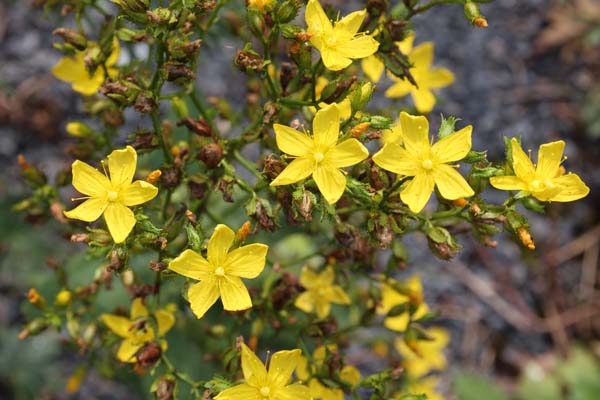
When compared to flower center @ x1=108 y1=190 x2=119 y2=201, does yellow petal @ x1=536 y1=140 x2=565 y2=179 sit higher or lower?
higher

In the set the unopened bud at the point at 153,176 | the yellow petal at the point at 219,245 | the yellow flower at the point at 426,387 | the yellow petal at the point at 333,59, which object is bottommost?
the yellow flower at the point at 426,387

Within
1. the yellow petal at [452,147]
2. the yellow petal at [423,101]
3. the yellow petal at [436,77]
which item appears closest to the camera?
the yellow petal at [452,147]

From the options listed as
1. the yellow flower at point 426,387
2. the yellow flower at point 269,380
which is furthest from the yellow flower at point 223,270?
the yellow flower at point 426,387

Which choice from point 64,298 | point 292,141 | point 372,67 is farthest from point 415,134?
point 64,298

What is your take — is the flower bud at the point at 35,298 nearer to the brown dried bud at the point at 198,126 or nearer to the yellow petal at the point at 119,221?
the yellow petal at the point at 119,221

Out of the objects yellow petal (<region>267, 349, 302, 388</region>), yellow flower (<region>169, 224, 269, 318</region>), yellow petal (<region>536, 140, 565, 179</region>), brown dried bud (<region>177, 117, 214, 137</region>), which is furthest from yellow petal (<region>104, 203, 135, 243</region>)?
yellow petal (<region>536, 140, 565, 179</region>)

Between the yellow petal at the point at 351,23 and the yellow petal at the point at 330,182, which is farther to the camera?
the yellow petal at the point at 351,23

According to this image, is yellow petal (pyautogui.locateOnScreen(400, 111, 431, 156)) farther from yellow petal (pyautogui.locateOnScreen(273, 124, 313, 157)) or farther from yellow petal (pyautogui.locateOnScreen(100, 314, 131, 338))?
yellow petal (pyautogui.locateOnScreen(100, 314, 131, 338))

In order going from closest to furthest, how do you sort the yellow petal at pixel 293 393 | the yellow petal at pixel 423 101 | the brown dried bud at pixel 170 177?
the yellow petal at pixel 293 393 → the brown dried bud at pixel 170 177 → the yellow petal at pixel 423 101
